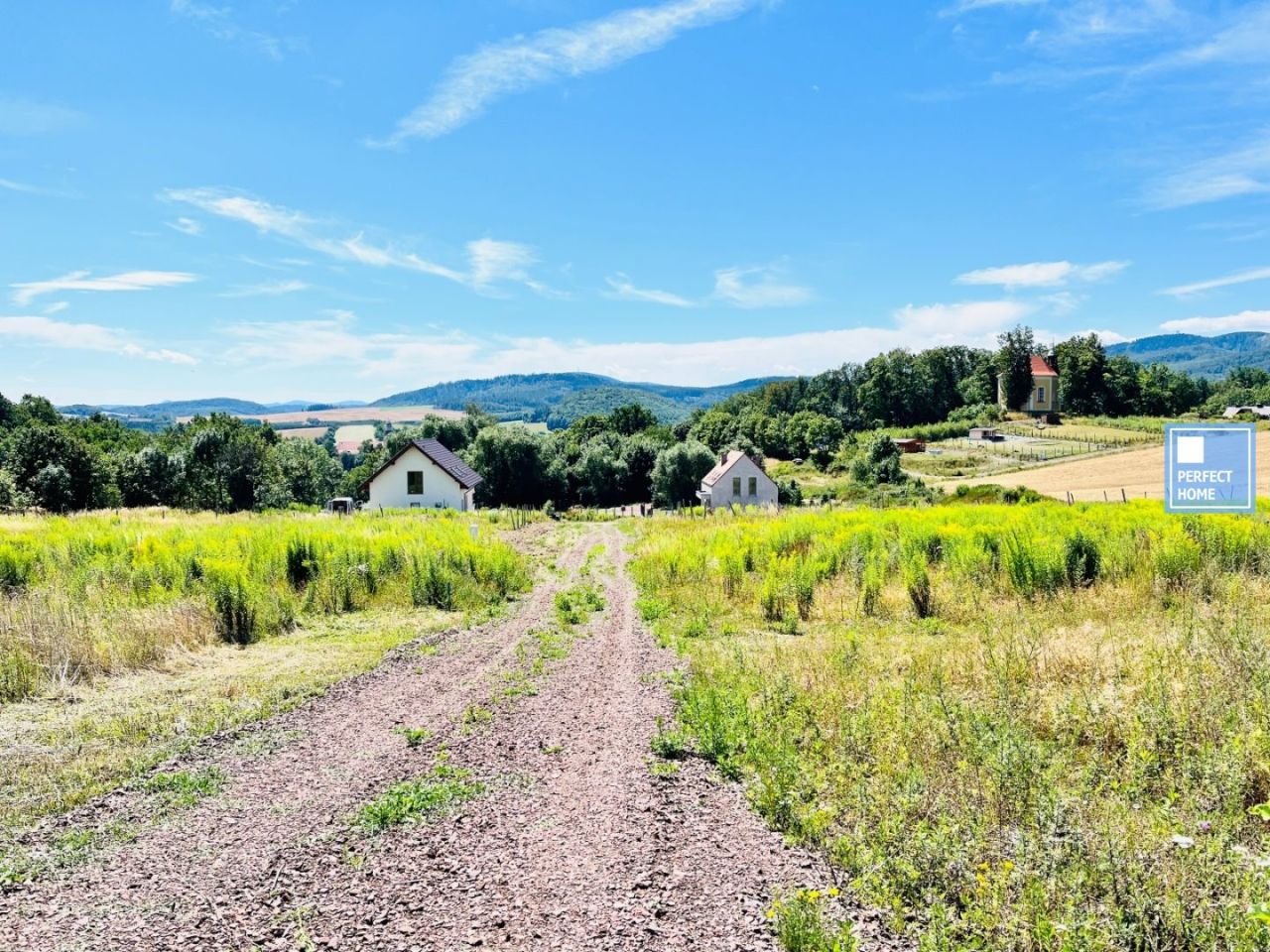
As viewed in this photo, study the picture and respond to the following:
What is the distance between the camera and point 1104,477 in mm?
49438

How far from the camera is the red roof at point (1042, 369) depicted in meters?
92.5

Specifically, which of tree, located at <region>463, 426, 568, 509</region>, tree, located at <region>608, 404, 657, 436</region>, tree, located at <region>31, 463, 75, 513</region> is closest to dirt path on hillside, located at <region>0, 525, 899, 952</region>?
tree, located at <region>463, 426, 568, 509</region>

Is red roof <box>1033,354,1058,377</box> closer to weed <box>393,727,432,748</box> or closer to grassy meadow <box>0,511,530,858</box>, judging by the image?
grassy meadow <box>0,511,530,858</box>

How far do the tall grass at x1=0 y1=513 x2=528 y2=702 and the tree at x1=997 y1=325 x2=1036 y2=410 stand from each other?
93.8 metres

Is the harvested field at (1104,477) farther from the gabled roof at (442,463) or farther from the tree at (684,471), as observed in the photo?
the gabled roof at (442,463)

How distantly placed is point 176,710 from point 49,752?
1.30 m

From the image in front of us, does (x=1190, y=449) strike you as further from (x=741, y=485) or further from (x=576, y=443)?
(x=576, y=443)

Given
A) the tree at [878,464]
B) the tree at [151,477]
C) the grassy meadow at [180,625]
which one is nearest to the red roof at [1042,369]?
the tree at [878,464]

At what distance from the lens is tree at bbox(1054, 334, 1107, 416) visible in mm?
94062

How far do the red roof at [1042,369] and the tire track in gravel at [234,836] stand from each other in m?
102

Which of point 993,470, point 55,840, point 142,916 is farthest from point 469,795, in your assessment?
point 993,470

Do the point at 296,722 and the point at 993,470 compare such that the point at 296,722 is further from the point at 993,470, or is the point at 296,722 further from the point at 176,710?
the point at 993,470

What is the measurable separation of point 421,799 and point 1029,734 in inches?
219

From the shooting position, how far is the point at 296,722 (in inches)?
311
